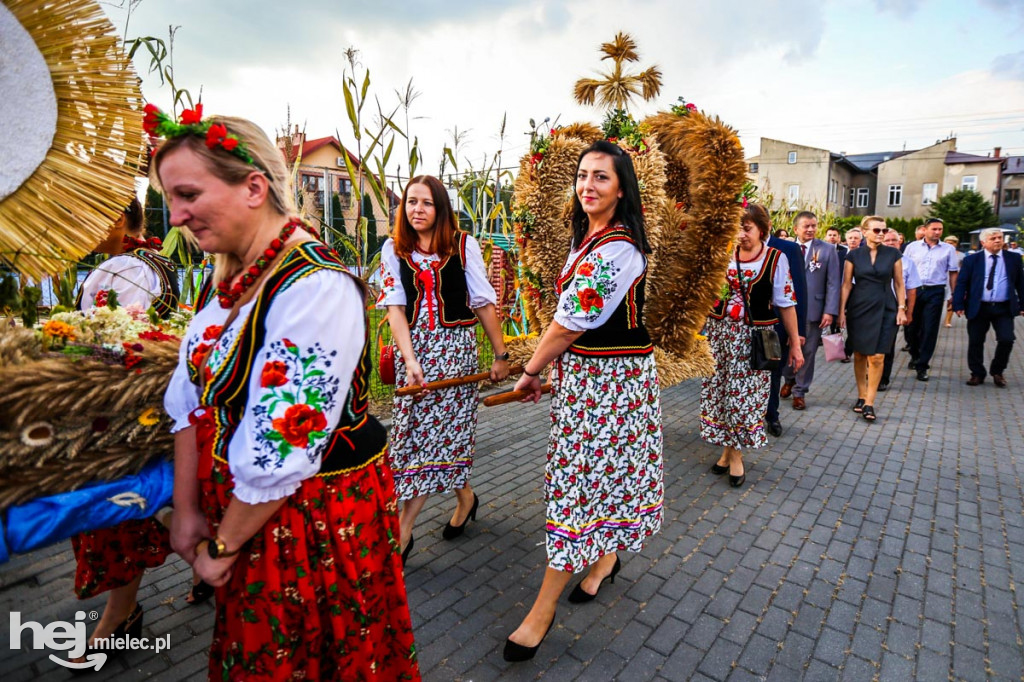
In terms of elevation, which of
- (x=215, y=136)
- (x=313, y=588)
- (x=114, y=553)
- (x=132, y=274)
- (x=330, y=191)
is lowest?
(x=114, y=553)

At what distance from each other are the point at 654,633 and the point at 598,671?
0.38 meters

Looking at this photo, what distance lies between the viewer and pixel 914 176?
50.2 metres

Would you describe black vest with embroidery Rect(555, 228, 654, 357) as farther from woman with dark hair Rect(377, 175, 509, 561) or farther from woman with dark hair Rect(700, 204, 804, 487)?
woman with dark hair Rect(700, 204, 804, 487)

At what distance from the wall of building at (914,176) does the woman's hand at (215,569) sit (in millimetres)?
59373

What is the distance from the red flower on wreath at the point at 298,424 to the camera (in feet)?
4.24

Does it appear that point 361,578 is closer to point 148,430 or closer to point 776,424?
point 148,430

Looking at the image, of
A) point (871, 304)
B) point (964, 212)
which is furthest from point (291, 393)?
point (964, 212)

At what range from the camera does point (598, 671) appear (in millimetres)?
2475

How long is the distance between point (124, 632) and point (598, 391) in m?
2.25

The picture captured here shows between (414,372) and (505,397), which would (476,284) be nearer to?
(414,372)

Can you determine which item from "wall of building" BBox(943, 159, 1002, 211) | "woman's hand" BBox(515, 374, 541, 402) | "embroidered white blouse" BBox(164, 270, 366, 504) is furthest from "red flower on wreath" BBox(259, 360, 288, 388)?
"wall of building" BBox(943, 159, 1002, 211)

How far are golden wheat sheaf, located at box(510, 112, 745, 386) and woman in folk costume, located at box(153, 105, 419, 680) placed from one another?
87.7 inches

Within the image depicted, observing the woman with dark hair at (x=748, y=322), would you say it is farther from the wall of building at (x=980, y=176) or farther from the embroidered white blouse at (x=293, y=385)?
the wall of building at (x=980, y=176)

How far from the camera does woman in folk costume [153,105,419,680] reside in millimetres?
1312
